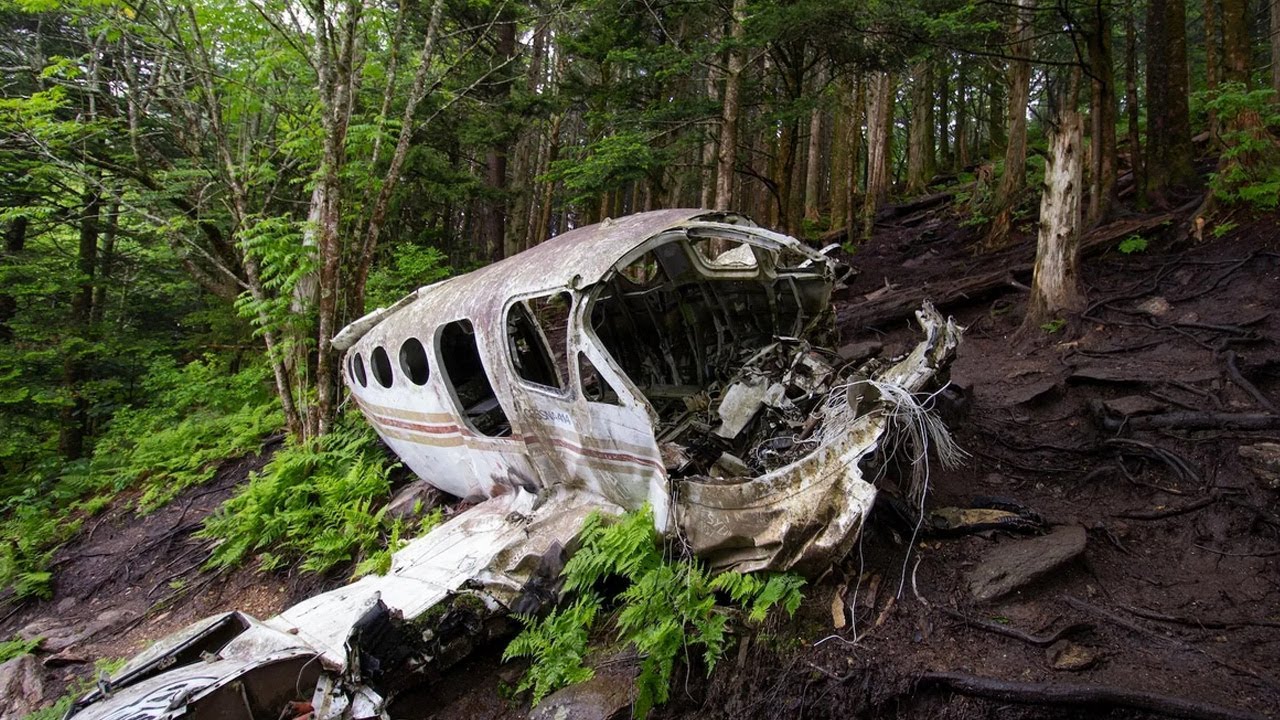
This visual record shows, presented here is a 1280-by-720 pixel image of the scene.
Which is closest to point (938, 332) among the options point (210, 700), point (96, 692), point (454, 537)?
point (454, 537)

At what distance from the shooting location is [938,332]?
4.50 meters

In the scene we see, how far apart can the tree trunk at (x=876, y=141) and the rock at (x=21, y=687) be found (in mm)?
16099

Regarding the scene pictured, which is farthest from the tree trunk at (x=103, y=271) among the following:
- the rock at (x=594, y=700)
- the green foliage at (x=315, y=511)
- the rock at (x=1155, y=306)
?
the rock at (x=1155, y=306)

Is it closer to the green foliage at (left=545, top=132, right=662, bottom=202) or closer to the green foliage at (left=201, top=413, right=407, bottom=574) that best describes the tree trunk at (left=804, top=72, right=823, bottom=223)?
the green foliage at (left=545, top=132, right=662, bottom=202)

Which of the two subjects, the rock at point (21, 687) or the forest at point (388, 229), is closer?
the rock at point (21, 687)

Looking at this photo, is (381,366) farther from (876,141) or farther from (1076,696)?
(876,141)

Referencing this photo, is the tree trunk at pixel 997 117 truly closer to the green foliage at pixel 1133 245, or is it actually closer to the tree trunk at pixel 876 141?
the tree trunk at pixel 876 141

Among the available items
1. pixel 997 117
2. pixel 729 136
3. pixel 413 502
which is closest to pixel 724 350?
pixel 413 502

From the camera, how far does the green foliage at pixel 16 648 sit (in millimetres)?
6320

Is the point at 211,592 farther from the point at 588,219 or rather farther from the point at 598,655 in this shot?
the point at 588,219

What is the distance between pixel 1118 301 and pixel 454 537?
28.8 feet

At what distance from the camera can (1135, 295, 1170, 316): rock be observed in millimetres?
7707

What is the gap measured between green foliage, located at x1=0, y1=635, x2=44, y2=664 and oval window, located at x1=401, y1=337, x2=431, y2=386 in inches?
185

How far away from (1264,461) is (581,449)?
5.15 metres
